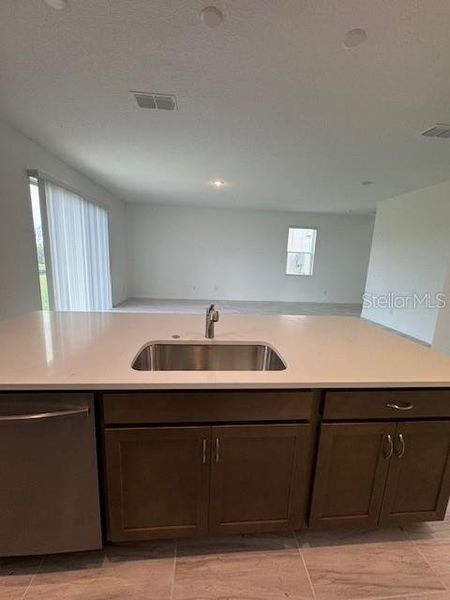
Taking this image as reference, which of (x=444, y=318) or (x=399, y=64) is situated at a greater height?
(x=399, y=64)

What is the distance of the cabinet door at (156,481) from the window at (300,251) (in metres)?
7.46

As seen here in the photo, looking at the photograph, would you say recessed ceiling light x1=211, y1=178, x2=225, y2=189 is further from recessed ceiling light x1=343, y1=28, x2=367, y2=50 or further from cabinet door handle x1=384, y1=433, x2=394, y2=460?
cabinet door handle x1=384, y1=433, x2=394, y2=460

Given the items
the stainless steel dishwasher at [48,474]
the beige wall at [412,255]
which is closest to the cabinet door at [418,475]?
the stainless steel dishwasher at [48,474]

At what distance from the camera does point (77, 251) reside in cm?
464

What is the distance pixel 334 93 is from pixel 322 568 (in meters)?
3.00

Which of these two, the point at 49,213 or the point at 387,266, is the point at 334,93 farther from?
the point at 387,266

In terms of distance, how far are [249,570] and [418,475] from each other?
890 millimetres

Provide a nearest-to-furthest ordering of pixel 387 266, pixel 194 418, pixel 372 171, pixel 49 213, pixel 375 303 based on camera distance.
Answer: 1. pixel 194 418
2. pixel 49 213
3. pixel 372 171
4. pixel 387 266
5. pixel 375 303

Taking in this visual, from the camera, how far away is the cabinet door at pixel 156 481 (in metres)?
1.08

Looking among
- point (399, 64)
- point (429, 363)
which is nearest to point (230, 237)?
point (399, 64)

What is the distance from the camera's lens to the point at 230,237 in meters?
7.80

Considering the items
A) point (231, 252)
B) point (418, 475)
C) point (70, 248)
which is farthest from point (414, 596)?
point (231, 252)

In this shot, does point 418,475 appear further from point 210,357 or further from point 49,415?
point 49,415

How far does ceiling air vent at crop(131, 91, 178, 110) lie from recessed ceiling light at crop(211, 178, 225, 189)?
237cm
